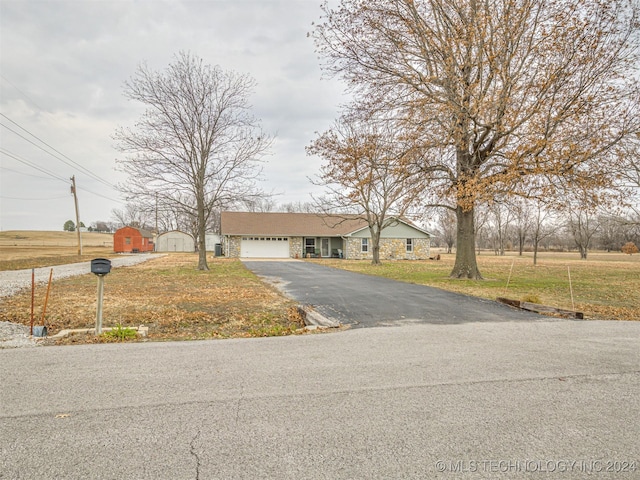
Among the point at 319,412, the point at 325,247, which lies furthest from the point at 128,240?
the point at 319,412

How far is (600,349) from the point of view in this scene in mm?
5289

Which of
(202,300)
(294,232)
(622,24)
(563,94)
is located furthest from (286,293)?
(294,232)

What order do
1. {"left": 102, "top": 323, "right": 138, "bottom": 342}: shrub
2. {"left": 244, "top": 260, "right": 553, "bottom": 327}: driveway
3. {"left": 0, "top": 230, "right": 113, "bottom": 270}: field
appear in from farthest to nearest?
{"left": 0, "top": 230, "right": 113, "bottom": 270}: field, {"left": 244, "top": 260, "right": 553, "bottom": 327}: driveway, {"left": 102, "top": 323, "right": 138, "bottom": 342}: shrub

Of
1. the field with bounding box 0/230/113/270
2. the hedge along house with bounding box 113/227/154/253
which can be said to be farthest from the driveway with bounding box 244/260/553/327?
the hedge along house with bounding box 113/227/154/253

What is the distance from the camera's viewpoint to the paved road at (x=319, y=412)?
96.7 inches

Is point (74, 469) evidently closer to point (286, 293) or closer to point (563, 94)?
point (286, 293)

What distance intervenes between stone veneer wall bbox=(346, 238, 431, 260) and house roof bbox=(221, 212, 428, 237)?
148 centimetres

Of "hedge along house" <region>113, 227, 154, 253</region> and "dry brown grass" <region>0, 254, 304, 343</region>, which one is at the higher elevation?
"hedge along house" <region>113, 227, 154, 253</region>

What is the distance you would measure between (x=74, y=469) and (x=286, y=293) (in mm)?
9408

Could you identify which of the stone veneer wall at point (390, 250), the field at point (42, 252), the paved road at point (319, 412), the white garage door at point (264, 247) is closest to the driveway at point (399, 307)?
the paved road at point (319, 412)

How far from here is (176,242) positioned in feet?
190

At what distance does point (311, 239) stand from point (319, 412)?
37132 mm

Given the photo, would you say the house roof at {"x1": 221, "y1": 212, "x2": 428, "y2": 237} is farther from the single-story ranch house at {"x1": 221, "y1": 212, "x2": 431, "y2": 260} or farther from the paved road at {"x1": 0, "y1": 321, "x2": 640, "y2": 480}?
the paved road at {"x1": 0, "y1": 321, "x2": 640, "y2": 480}

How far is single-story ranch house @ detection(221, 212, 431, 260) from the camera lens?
3819 cm
